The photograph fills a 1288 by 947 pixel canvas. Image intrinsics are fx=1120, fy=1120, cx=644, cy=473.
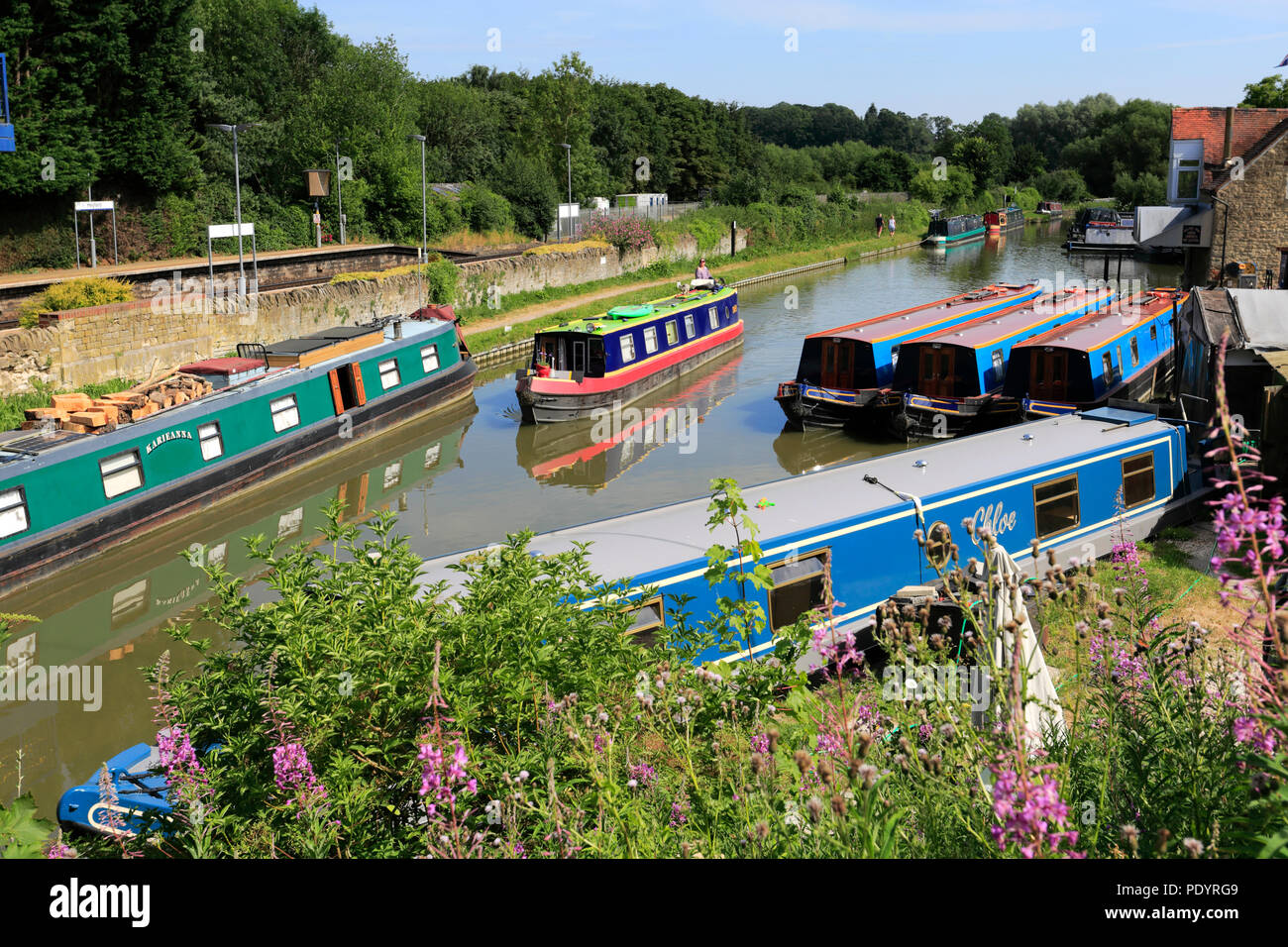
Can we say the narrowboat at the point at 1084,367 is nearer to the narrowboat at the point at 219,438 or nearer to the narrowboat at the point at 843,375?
the narrowboat at the point at 843,375

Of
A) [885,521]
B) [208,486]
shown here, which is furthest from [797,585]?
[208,486]

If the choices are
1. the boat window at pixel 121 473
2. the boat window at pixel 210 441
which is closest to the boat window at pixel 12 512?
the boat window at pixel 121 473

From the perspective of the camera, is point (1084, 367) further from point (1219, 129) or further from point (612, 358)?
point (1219, 129)

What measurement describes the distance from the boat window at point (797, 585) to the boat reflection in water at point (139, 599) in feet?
10.2

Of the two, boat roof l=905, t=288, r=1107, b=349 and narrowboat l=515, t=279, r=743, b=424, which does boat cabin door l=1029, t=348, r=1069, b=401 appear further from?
narrowboat l=515, t=279, r=743, b=424

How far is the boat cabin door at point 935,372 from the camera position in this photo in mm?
18531

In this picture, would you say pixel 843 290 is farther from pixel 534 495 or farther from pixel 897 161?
pixel 897 161

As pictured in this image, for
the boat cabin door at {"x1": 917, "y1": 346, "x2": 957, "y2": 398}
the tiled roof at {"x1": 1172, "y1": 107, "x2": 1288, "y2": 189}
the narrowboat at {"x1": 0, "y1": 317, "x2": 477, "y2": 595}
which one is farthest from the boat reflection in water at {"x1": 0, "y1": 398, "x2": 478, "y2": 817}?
the tiled roof at {"x1": 1172, "y1": 107, "x2": 1288, "y2": 189}

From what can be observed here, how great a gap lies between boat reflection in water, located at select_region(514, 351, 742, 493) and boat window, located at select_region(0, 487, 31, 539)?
7.27 metres

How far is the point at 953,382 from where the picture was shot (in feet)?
60.6

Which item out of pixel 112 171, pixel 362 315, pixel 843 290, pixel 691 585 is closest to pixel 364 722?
pixel 691 585

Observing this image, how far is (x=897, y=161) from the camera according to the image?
7738 centimetres

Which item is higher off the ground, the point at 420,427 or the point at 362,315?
the point at 362,315
